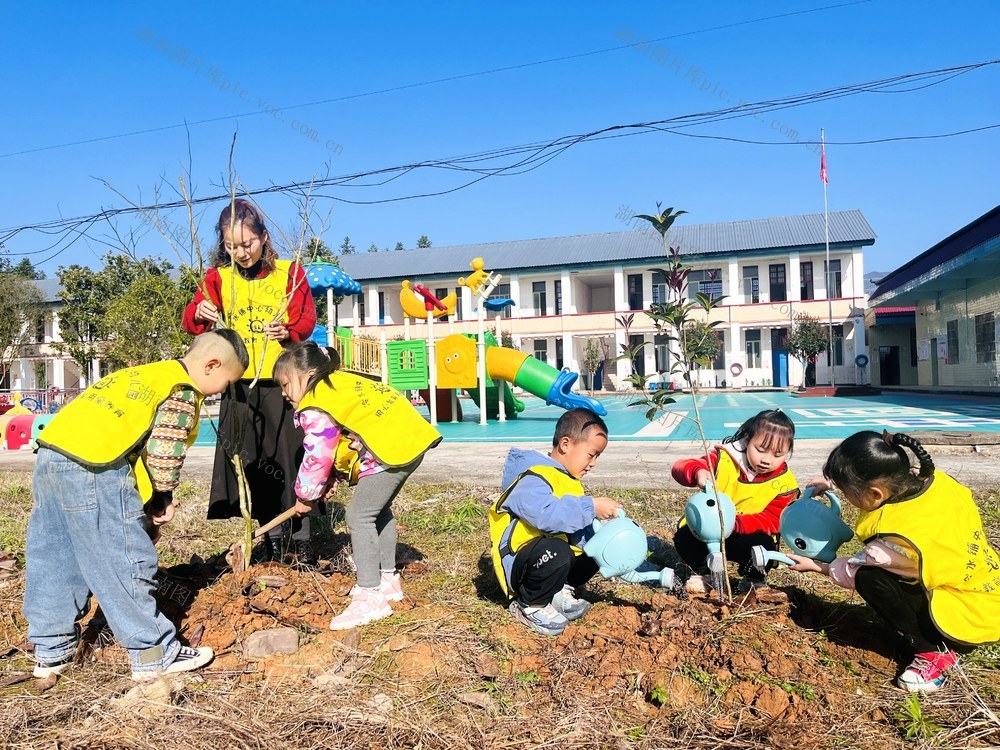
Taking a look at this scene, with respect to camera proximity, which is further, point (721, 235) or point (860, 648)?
point (721, 235)

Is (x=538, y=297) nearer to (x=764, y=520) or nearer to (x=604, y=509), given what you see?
(x=764, y=520)

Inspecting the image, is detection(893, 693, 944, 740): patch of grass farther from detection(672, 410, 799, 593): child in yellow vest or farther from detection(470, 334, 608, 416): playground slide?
detection(470, 334, 608, 416): playground slide

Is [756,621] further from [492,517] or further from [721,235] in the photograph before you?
[721,235]

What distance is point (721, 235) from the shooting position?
3547 centimetres

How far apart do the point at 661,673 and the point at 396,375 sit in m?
13.5

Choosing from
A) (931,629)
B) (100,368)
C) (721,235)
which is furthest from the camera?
(721,235)

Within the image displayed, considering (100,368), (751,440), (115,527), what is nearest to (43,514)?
(115,527)

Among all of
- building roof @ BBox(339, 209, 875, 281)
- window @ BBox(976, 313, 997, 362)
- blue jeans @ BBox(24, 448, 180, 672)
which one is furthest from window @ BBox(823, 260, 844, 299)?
blue jeans @ BBox(24, 448, 180, 672)

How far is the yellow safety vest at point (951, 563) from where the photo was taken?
224cm

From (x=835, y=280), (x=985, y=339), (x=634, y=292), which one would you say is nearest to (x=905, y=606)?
(x=985, y=339)

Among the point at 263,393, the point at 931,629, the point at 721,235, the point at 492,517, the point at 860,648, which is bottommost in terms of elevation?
the point at 860,648

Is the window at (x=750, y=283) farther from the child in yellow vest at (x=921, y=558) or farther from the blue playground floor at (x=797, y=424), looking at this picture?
the child in yellow vest at (x=921, y=558)

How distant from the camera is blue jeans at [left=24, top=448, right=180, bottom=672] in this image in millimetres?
2424

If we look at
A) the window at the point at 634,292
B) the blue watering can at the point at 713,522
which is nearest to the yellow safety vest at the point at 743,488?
the blue watering can at the point at 713,522
